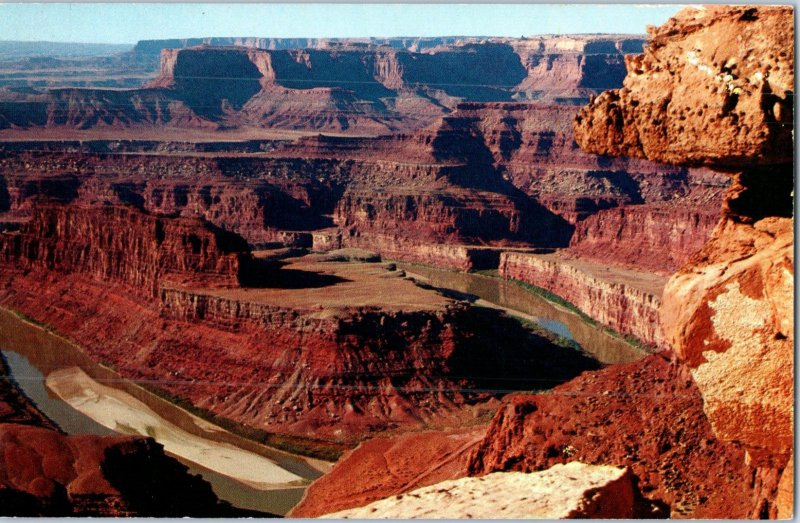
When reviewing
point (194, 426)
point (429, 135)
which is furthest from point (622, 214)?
point (194, 426)

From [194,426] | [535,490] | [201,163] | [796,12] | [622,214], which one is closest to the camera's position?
[796,12]

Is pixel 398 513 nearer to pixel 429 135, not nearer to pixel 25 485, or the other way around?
pixel 25 485

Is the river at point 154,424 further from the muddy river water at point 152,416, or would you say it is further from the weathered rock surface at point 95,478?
the weathered rock surface at point 95,478

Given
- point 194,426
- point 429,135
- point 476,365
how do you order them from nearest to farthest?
point 194,426
point 476,365
point 429,135

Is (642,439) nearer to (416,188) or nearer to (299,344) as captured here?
(299,344)

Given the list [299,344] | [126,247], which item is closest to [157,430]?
[299,344]

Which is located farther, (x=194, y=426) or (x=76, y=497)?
(x=194, y=426)

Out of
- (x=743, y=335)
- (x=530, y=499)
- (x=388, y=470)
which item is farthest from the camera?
(x=388, y=470)
